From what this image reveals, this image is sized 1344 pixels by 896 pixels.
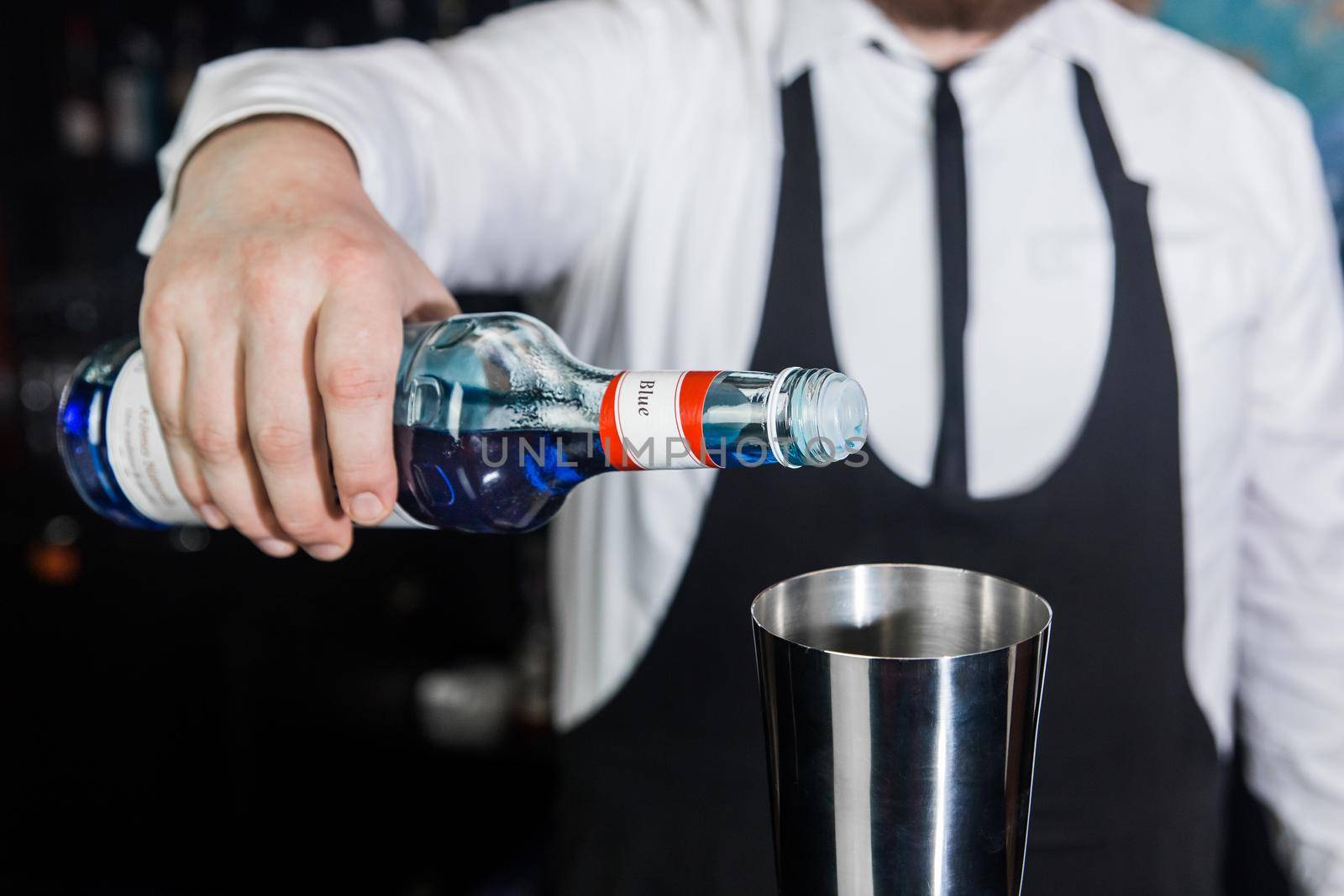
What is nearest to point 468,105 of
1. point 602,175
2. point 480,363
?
point 602,175

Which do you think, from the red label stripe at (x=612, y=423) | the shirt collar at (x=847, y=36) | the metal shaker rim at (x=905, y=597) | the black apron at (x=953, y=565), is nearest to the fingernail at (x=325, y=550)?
the red label stripe at (x=612, y=423)

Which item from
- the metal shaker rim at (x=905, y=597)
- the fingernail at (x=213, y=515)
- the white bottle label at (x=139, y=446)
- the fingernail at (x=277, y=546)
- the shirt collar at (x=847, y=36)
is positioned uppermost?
the shirt collar at (x=847, y=36)

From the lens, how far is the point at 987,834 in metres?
0.41

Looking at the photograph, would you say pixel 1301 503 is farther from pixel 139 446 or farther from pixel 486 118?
pixel 139 446

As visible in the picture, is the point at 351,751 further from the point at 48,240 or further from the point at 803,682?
the point at 803,682

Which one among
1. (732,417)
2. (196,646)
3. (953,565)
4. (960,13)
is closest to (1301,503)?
(953,565)

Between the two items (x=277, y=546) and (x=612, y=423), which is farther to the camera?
(x=277, y=546)

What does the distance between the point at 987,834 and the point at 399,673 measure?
2.03 metres

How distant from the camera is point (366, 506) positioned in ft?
1.96

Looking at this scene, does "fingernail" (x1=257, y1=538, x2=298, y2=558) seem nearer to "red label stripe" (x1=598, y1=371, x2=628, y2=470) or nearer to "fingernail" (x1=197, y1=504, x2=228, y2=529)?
"fingernail" (x1=197, y1=504, x2=228, y2=529)

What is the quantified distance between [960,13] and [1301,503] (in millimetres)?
619

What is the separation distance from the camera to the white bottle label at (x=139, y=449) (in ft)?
2.14

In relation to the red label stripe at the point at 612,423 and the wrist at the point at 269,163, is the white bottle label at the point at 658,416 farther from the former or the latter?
the wrist at the point at 269,163

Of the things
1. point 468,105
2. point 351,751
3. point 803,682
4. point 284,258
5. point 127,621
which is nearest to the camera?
point 803,682
